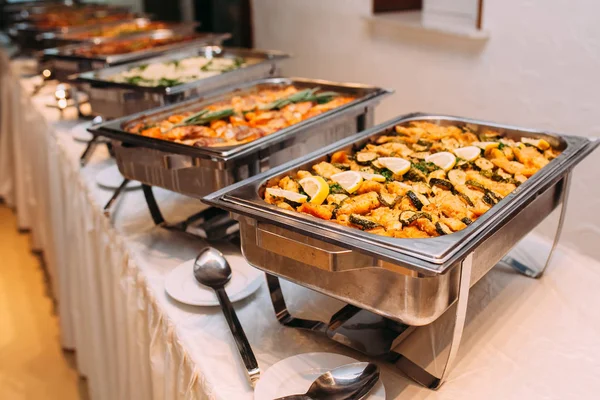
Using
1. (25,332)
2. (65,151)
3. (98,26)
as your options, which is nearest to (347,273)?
(65,151)

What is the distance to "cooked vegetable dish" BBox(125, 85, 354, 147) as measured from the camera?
4.56 feet

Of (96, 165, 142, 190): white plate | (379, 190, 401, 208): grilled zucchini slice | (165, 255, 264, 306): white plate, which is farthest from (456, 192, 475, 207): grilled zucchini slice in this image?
(96, 165, 142, 190): white plate

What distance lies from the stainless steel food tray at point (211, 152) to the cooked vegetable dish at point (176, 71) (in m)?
0.46

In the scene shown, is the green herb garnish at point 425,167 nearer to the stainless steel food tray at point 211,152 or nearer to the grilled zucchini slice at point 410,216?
the grilled zucchini slice at point 410,216

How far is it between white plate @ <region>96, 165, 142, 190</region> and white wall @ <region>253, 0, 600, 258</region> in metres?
1.55

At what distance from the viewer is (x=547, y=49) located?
7.19 ft

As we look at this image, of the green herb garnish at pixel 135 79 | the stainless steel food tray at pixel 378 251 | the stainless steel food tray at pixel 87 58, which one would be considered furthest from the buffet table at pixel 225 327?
the stainless steel food tray at pixel 87 58

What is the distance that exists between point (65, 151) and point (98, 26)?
59.7 inches

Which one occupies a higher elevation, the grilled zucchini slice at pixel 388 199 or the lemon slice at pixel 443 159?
the lemon slice at pixel 443 159

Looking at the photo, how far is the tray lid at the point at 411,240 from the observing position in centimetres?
73

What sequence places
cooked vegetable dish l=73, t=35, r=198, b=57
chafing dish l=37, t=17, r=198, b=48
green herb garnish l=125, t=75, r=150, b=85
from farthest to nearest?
chafing dish l=37, t=17, r=198, b=48 < cooked vegetable dish l=73, t=35, r=198, b=57 < green herb garnish l=125, t=75, r=150, b=85

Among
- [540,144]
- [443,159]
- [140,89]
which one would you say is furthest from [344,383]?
[140,89]

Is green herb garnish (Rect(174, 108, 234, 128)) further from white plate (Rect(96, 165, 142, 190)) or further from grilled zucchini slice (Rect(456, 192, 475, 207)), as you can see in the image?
grilled zucchini slice (Rect(456, 192, 475, 207))

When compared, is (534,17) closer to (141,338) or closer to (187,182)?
(187,182)
